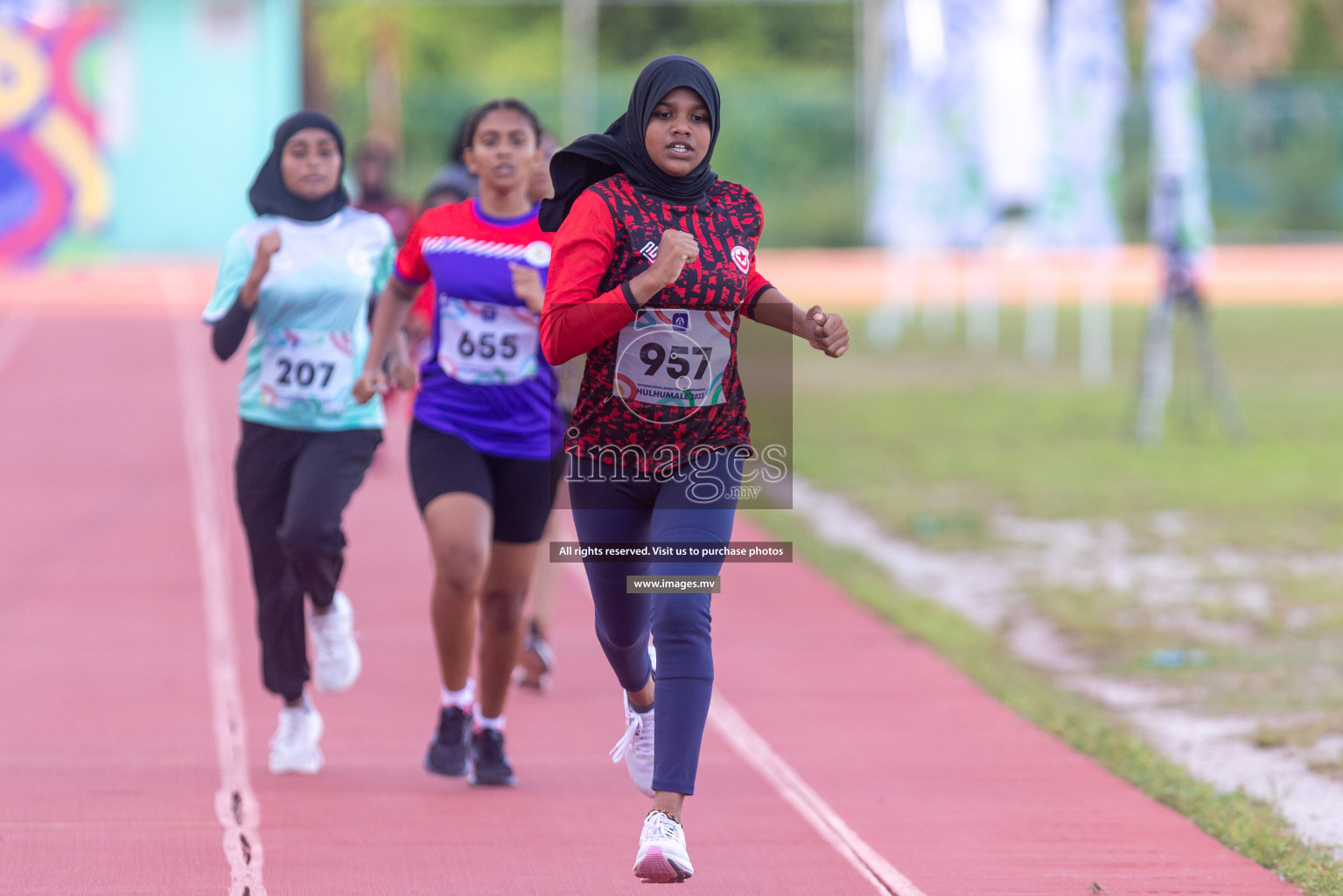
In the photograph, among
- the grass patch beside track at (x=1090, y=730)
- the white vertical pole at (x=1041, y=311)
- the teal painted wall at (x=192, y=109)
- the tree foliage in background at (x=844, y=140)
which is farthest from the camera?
the tree foliage in background at (x=844, y=140)

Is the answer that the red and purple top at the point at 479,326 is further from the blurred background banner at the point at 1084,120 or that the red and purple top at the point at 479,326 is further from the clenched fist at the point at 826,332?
the blurred background banner at the point at 1084,120

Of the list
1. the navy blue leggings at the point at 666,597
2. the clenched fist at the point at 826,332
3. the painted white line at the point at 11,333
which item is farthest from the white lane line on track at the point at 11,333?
the clenched fist at the point at 826,332

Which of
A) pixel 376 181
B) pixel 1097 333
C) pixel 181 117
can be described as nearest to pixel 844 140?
pixel 181 117

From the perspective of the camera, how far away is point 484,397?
6.12 metres

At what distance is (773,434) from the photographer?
26.7ft

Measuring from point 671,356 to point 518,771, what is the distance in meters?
2.36

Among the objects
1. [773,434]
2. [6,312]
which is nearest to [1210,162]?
[6,312]

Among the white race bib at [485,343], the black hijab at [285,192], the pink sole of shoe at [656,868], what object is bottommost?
the pink sole of shoe at [656,868]

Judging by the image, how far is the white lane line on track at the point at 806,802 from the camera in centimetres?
541

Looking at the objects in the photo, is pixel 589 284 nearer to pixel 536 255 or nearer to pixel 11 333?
pixel 536 255

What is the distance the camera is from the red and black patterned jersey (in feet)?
15.4

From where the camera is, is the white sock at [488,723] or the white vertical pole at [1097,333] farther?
the white vertical pole at [1097,333]

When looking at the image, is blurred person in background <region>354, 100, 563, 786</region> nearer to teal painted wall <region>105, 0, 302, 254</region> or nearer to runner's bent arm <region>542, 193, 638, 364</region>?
runner's bent arm <region>542, 193, 638, 364</region>

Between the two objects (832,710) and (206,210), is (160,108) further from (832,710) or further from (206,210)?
(832,710)
